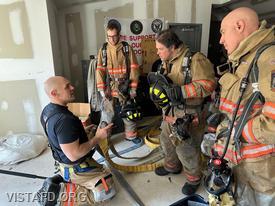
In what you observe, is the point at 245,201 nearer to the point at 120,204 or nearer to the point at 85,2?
the point at 120,204

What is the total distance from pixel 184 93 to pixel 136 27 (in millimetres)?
2268

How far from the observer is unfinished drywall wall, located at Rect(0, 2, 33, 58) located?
286 centimetres

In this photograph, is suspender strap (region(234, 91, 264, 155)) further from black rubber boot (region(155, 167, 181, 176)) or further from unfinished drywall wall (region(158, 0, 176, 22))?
unfinished drywall wall (region(158, 0, 176, 22))

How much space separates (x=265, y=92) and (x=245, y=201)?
0.73 meters

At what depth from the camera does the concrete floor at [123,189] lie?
2176mm

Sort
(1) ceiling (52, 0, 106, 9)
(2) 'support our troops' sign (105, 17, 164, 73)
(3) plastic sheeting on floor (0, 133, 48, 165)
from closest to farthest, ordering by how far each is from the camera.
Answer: (3) plastic sheeting on floor (0, 133, 48, 165)
(2) 'support our troops' sign (105, 17, 164, 73)
(1) ceiling (52, 0, 106, 9)

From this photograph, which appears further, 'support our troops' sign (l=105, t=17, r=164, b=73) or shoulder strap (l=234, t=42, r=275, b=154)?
'support our troops' sign (l=105, t=17, r=164, b=73)

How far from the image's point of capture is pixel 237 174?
4.75ft

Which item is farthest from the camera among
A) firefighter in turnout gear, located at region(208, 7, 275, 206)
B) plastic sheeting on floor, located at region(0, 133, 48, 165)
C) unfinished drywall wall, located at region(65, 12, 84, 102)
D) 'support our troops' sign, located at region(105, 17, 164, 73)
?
unfinished drywall wall, located at region(65, 12, 84, 102)

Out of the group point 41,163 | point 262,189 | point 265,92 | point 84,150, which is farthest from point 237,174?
point 41,163

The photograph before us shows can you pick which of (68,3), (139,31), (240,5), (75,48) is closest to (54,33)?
(75,48)

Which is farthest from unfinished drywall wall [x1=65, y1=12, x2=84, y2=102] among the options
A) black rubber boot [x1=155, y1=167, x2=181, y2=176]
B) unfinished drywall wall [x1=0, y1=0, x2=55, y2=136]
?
black rubber boot [x1=155, y1=167, x2=181, y2=176]

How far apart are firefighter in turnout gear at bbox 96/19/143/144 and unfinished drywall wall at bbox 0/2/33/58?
3.22 feet

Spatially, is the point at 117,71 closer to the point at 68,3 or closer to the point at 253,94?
Answer: the point at 68,3
